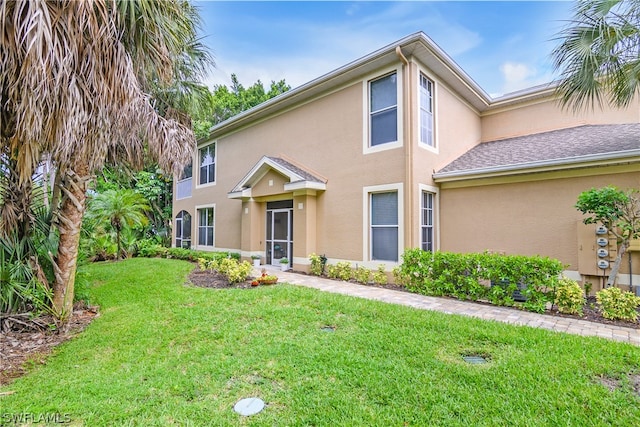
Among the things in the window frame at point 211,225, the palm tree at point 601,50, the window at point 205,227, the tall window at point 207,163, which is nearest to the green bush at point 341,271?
the palm tree at point 601,50

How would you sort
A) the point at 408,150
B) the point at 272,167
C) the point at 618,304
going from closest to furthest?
the point at 618,304 → the point at 408,150 → the point at 272,167

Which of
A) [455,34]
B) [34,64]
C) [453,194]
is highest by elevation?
[455,34]

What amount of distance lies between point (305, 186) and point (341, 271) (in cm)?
330

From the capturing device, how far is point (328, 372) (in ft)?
12.9

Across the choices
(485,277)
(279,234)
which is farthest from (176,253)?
(485,277)

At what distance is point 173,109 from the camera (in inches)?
360

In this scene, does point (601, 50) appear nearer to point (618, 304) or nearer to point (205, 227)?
point (618, 304)

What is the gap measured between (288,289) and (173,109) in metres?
6.38

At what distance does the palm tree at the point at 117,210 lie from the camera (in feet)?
47.7

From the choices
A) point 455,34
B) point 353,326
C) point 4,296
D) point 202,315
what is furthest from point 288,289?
point 455,34

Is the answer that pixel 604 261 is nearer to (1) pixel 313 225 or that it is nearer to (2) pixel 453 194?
(2) pixel 453 194

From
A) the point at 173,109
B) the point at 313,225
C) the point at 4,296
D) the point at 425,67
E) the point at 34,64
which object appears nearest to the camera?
the point at 34,64

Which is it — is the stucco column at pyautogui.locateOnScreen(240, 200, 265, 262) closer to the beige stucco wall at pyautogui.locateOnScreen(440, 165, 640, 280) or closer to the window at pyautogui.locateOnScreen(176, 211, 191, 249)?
the window at pyautogui.locateOnScreen(176, 211, 191, 249)

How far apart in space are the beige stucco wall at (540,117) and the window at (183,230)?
17452 mm
